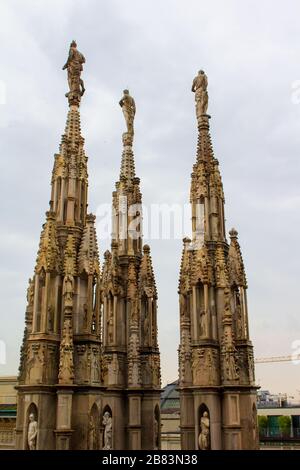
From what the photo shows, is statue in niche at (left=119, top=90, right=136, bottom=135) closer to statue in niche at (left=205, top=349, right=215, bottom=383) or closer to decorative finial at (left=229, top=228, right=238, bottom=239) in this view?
decorative finial at (left=229, top=228, right=238, bottom=239)

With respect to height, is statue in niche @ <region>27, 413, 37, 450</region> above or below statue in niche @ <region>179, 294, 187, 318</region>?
below

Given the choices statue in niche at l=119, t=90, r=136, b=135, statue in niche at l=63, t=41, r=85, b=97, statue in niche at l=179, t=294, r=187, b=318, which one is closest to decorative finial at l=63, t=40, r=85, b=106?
statue in niche at l=63, t=41, r=85, b=97

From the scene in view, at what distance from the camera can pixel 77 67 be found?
23.1 m

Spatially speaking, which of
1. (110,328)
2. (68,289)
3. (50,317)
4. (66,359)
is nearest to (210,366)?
(110,328)

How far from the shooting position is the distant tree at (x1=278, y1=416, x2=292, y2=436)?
74444mm

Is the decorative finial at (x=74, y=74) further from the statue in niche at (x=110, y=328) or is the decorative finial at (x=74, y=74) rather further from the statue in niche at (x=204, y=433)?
the statue in niche at (x=204, y=433)

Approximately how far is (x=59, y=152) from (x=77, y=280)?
598cm

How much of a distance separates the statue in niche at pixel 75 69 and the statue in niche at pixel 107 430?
15.8m

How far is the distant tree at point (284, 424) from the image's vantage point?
244 ft

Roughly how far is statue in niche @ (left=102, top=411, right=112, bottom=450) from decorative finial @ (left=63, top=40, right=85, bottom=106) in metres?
15.3

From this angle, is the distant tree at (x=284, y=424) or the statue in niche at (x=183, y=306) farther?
the distant tree at (x=284, y=424)

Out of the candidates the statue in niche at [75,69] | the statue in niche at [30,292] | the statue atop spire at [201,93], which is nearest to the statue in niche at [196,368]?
the statue in niche at [30,292]

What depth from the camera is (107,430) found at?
2536cm
